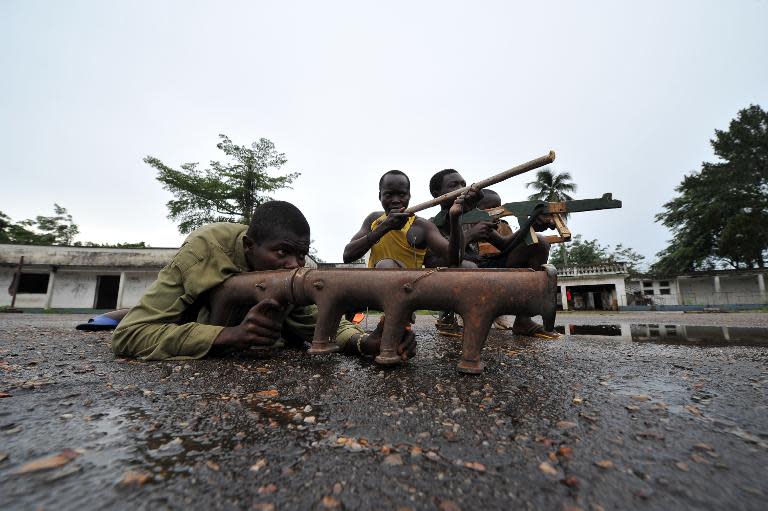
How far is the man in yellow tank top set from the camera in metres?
2.79

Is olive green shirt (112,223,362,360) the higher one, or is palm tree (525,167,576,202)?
palm tree (525,167,576,202)

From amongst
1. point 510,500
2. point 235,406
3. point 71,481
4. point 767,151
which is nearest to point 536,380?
point 510,500

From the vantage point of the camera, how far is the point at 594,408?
1.09m

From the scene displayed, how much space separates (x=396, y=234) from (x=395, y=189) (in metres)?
0.43

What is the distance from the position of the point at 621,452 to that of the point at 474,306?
74 cm

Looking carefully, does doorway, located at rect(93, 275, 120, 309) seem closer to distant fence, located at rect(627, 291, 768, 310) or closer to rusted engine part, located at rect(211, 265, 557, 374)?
rusted engine part, located at rect(211, 265, 557, 374)

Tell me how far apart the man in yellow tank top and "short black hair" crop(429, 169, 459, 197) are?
2.27 ft

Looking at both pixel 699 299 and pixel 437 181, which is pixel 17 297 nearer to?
pixel 437 181

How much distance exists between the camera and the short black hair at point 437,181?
3.62 m

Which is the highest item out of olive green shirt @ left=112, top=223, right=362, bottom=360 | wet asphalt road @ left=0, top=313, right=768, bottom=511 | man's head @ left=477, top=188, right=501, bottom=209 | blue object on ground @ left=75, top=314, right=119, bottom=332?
man's head @ left=477, top=188, right=501, bottom=209

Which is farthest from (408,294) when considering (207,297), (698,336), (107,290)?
(107,290)

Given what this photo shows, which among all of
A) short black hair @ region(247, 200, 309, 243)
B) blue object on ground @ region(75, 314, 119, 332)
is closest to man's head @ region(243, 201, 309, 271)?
short black hair @ region(247, 200, 309, 243)

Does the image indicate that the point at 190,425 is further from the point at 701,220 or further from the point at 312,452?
the point at 701,220

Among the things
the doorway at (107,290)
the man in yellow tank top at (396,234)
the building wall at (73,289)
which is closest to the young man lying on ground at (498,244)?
the man in yellow tank top at (396,234)
